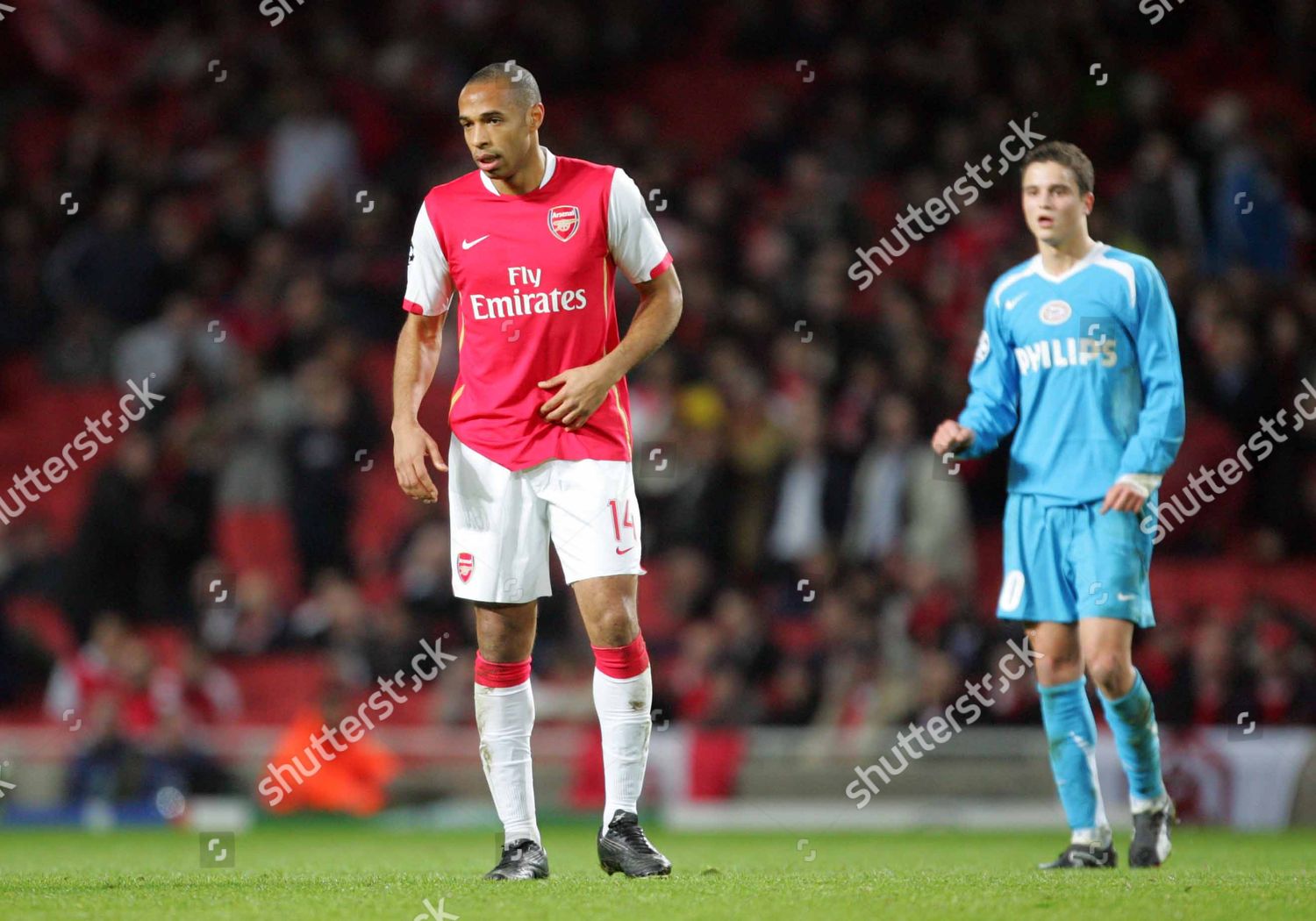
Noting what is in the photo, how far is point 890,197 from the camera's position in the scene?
16.6m

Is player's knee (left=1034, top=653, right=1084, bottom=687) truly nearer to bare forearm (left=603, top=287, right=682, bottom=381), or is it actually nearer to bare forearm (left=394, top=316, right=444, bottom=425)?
bare forearm (left=603, top=287, right=682, bottom=381)

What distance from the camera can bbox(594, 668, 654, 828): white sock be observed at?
18.8 ft

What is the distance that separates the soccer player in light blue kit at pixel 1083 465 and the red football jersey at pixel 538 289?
1423 millimetres

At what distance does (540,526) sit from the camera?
5.81 meters

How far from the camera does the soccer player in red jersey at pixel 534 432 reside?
5.71 metres


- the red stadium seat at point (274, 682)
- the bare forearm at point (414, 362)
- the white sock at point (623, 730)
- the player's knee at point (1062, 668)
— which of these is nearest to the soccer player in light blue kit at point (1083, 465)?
the player's knee at point (1062, 668)

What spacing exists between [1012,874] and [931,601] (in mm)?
6689

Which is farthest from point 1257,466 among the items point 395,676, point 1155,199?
point 395,676

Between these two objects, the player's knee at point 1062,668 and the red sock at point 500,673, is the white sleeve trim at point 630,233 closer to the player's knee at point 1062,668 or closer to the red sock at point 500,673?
the red sock at point 500,673

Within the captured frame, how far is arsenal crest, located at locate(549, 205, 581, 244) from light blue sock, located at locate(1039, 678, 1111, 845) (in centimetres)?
254

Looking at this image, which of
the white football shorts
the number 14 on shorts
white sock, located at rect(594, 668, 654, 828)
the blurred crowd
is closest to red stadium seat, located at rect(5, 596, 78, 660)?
the blurred crowd

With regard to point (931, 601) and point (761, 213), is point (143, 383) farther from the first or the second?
point (931, 601)

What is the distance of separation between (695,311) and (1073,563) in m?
8.48

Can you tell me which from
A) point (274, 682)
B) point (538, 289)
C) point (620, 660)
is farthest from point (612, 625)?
point (274, 682)
